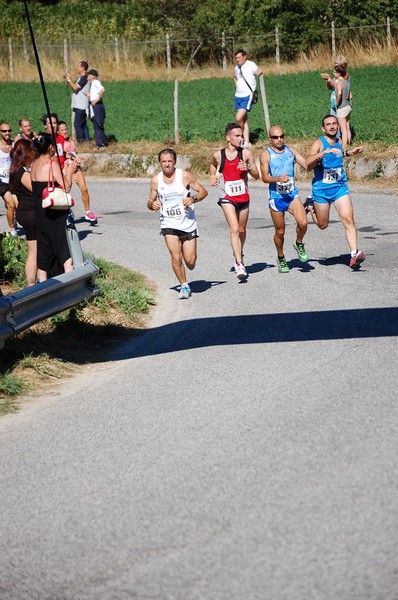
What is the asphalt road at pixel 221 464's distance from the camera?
5293 mm

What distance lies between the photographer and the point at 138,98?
3844 centimetres

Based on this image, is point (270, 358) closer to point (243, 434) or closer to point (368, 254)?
point (243, 434)

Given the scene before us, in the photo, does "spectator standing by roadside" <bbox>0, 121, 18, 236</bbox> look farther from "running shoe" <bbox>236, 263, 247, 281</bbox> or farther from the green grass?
"running shoe" <bbox>236, 263, 247, 281</bbox>

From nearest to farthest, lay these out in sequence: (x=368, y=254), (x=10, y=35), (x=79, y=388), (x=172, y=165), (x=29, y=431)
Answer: (x=29, y=431)
(x=79, y=388)
(x=172, y=165)
(x=368, y=254)
(x=10, y=35)

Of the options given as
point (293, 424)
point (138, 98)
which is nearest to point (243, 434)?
point (293, 424)

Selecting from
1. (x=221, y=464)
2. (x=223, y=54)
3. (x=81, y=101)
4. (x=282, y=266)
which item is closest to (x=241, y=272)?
(x=282, y=266)

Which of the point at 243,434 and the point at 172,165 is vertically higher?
the point at 172,165

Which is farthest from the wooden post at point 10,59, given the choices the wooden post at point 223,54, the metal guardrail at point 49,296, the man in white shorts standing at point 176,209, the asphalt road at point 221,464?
the metal guardrail at point 49,296

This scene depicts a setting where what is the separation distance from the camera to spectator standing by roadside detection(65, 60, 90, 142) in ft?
89.3

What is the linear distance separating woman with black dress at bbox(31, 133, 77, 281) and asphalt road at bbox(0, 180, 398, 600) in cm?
126

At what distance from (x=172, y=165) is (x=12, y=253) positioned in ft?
7.71

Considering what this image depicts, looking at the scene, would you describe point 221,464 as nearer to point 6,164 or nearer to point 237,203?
point 237,203

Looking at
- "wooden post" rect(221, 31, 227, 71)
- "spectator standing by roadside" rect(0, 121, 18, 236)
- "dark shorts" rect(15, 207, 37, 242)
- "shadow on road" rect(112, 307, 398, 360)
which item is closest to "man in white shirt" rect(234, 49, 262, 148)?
"spectator standing by roadside" rect(0, 121, 18, 236)

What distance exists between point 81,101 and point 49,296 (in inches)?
739
